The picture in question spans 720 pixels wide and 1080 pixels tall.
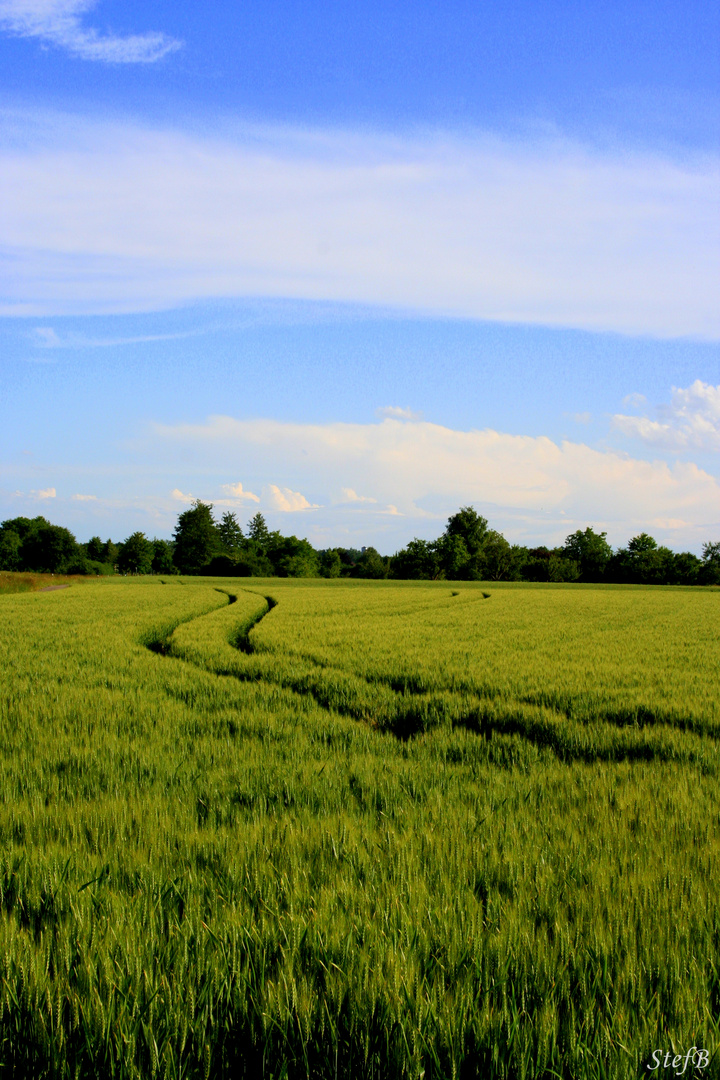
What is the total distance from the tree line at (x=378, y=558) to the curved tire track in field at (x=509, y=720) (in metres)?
74.7

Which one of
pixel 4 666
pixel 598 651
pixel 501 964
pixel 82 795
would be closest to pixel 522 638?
pixel 598 651

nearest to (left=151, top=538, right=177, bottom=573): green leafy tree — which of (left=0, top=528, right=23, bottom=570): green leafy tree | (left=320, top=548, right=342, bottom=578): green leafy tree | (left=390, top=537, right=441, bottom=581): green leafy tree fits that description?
(left=0, top=528, right=23, bottom=570): green leafy tree

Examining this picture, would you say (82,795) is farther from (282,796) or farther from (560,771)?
(560,771)

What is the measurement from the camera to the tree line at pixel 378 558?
3553 inches

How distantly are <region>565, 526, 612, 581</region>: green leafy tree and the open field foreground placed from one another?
93.9m

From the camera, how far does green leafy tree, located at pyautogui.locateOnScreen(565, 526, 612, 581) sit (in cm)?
9725

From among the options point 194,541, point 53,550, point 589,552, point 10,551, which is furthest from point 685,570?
point 10,551

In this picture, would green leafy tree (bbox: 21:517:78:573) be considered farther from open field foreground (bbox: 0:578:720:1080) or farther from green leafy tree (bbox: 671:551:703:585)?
open field foreground (bbox: 0:578:720:1080)

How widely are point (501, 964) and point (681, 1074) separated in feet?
2.24

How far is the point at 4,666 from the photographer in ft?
37.6

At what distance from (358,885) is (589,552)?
113004mm

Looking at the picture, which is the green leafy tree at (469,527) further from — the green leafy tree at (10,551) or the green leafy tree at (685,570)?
the green leafy tree at (10,551)

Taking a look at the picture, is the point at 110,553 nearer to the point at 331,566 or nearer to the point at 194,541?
the point at 194,541

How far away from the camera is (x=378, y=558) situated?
105 metres
